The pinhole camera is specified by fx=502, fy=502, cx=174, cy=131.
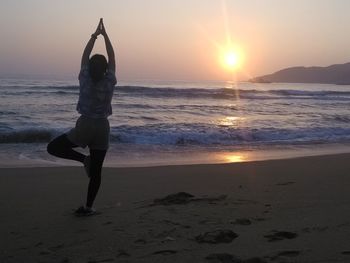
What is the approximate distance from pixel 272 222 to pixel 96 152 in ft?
5.57

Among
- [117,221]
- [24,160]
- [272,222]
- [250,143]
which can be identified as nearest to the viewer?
[272,222]

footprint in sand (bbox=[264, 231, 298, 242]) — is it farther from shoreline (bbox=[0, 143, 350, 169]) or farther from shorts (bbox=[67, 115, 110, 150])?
shoreline (bbox=[0, 143, 350, 169])

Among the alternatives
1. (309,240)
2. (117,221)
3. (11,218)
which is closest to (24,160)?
(11,218)

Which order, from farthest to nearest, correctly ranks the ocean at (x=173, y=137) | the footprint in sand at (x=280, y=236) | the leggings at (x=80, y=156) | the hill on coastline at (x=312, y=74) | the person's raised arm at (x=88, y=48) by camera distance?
1. the hill on coastline at (x=312, y=74)
2. the ocean at (x=173, y=137)
3. the leggings at (x=80, y=156)
4. the person's raised arm at (x=88, y=48)
5. the footprint in sand at (x=280, y=236)

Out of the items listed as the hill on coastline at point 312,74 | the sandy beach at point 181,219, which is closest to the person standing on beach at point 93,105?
the sandy beach at point 181,219

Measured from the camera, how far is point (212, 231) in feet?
A: 12.3

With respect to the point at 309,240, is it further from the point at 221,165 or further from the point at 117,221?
the point at 221,165

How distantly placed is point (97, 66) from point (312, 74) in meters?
124

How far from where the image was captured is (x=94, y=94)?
4.41 meters

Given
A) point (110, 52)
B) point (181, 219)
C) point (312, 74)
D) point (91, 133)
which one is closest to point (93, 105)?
point (91, 133)

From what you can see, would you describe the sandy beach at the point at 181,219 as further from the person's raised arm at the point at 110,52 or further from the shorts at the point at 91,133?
the person's raised arm at the point at 110,52

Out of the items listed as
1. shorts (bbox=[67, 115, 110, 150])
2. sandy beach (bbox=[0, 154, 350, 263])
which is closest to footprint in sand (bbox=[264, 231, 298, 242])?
sandy beach (bbox=[0, 154, 350, 263])

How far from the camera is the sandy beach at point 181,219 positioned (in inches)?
130

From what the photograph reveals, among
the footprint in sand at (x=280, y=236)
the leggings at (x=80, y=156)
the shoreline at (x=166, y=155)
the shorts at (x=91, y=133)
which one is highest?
the shorts at (x=91, y=133)
